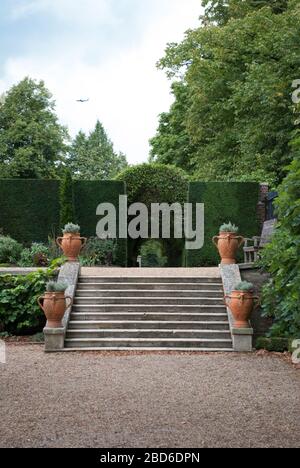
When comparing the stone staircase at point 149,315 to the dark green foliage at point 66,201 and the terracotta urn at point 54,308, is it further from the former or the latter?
the dark green foliage at point 66,201

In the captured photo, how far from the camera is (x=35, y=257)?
13797mm

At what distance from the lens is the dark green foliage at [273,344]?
29.1 ft

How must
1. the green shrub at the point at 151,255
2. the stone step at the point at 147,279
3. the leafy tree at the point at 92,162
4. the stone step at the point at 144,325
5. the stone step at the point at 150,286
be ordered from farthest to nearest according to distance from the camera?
the leafy tree at the point at 92,162 < the green shrub at the point at 151,255 < the stone step at the point at 147,279 < the stone step at the point at 150,286 < the stone step at the point at 144,325

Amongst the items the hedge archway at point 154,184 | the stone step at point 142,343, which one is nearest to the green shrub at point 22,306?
the stone step at point 142,343

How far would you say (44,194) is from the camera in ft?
54.2

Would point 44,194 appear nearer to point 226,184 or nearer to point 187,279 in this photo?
point 226,184

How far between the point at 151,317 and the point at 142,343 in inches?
31.5

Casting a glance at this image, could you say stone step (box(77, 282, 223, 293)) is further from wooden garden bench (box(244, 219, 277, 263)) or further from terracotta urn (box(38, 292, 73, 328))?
wooden garden bench (box(244, 219, 277, 263))

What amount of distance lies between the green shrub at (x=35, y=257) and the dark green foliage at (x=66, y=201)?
1207mm

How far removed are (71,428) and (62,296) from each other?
183 inches

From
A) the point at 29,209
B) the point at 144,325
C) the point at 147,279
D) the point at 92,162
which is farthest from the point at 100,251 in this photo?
the point at 92,162

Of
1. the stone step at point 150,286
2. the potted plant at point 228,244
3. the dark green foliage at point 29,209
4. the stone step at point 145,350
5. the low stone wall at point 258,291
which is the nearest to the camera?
the stone step at point 145,350

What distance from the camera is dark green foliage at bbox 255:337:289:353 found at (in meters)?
8.88

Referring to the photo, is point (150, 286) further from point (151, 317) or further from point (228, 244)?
point (228, 244)
